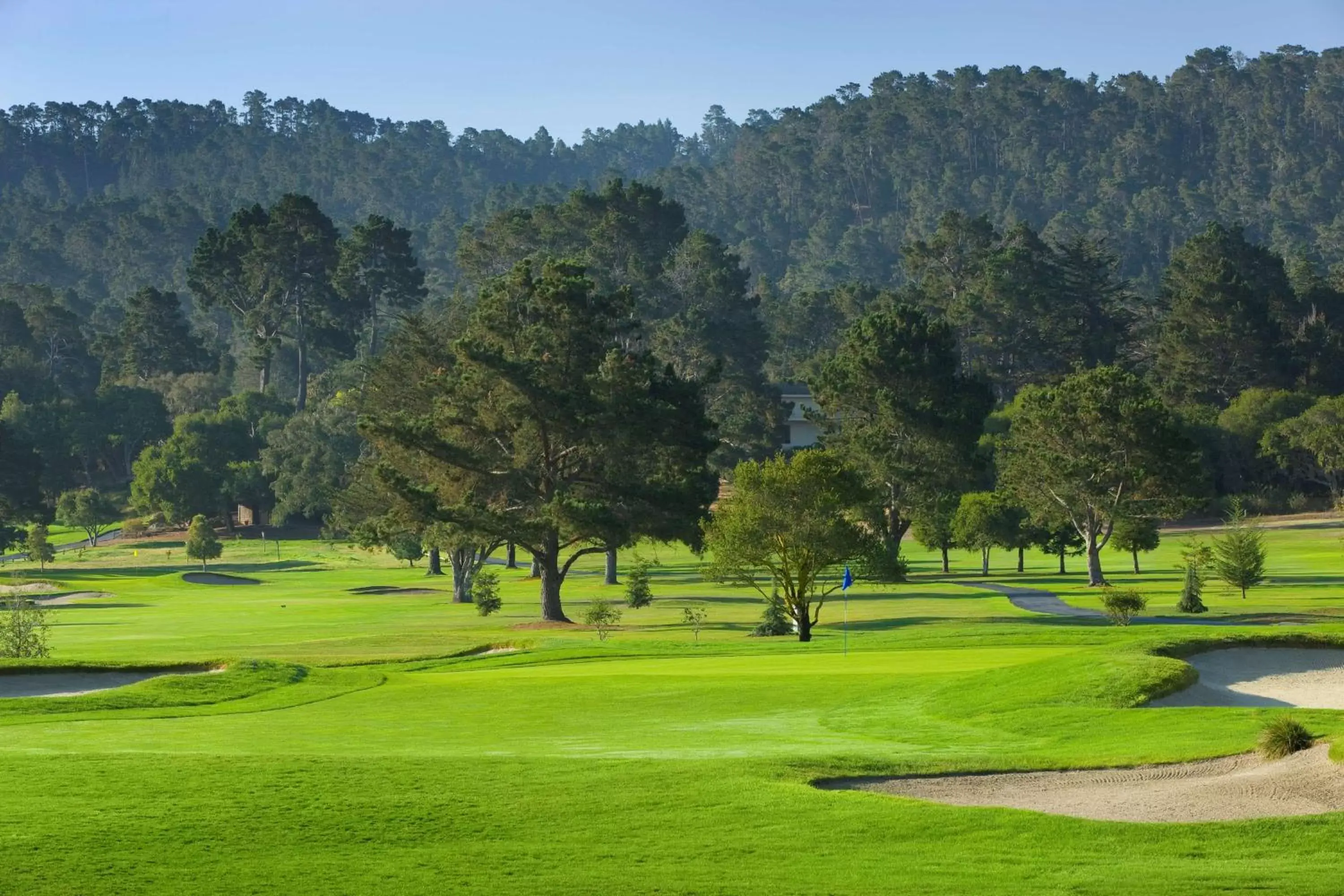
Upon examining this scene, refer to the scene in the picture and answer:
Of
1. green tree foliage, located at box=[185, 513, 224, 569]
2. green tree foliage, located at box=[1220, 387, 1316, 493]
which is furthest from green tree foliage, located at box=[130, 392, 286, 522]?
green tree foliage, located at box=[1220, 387, 1316, 493]

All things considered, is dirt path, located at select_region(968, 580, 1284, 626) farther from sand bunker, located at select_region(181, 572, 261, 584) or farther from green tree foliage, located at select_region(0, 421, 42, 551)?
green tree foliage, located at select_region(0, 421, 42, 551)

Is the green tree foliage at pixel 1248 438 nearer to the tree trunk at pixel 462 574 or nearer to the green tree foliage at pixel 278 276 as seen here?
the tree trunk at pixel 462 574

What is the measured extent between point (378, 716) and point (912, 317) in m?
70.1

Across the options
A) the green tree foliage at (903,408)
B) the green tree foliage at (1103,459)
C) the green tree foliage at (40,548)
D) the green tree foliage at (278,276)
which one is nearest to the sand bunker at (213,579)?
the green tree foliage at (40,548)

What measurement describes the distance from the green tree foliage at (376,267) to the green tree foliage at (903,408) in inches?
3050

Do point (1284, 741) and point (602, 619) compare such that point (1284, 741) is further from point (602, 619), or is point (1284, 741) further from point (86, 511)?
point (86, 511)

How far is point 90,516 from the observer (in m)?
126

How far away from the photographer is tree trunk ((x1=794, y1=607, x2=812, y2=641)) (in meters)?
47.3

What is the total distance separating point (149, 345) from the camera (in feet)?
568

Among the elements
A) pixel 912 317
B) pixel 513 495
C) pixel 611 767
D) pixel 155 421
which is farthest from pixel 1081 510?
pixel 155 421

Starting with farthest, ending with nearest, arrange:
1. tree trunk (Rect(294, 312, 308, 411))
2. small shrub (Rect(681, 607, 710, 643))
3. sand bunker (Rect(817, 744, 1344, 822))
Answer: tree trunk (Rect(294, 312, 308, 411))
small shrub (Rect(681, 607, 710, 643))
sand bunker (Rect(817, 744, 1344, 822))

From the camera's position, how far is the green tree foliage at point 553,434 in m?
60.6

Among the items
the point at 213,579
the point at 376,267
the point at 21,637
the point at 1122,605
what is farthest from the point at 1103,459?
the point at 376,267

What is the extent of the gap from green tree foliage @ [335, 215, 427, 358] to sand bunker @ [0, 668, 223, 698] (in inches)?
5120
